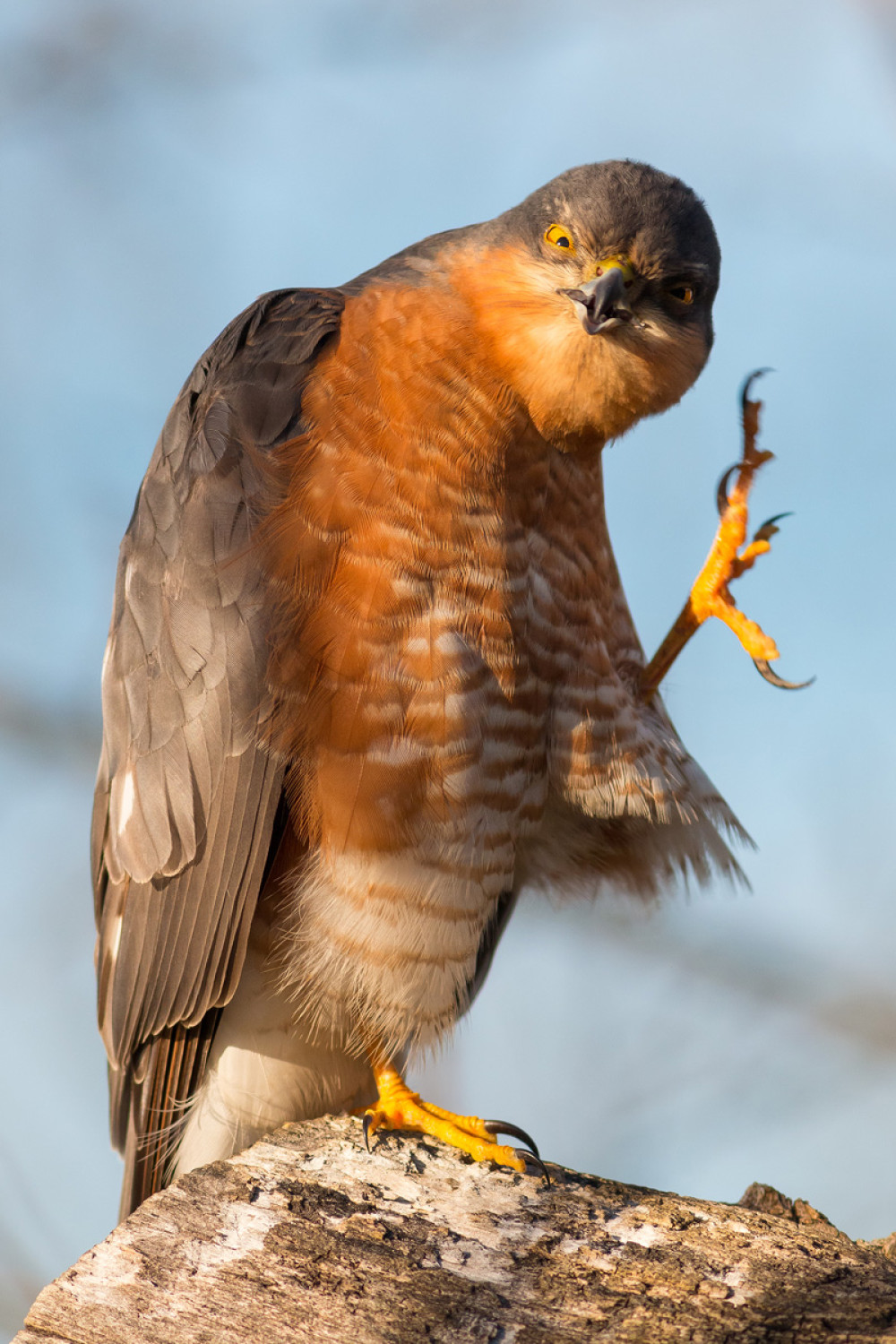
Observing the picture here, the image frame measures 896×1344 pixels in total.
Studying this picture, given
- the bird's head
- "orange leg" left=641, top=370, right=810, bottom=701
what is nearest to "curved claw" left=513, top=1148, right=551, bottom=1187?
"orange leg" left=641, top=370, right=810, bottom=701

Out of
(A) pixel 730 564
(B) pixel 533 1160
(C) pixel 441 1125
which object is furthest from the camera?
(A) pixel 730 564

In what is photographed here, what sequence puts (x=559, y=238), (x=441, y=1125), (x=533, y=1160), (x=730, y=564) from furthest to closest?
1. (x=730, y=564)
2. (x=559, y=238)
3. (x=441, y=1125)
4. (x=533, y=1160)

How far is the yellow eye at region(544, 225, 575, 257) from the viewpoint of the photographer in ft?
10.7

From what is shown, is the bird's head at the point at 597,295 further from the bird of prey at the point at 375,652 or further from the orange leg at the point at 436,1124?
the orange leg at the point at 436,1124

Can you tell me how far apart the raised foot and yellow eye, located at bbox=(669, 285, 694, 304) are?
2.22m

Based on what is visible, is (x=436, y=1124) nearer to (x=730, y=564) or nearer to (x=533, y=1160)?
(x=533, y=1160)

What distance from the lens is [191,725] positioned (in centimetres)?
331

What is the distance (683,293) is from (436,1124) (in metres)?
2.30

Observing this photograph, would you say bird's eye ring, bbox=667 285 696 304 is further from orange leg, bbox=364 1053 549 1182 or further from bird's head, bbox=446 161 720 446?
orange leg, bbox=364 1053 549 1182

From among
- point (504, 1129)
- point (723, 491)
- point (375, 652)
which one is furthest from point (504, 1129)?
point (723, 491)

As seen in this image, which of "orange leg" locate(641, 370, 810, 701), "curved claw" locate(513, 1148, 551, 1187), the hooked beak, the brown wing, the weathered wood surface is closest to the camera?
the weathered wood surface

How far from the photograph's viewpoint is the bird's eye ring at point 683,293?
3.31m

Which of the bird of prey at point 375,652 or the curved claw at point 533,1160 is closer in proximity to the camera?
the curved claw at point 533,1160

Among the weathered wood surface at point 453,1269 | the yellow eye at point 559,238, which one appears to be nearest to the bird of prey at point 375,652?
the yellow eye at point 559,238
